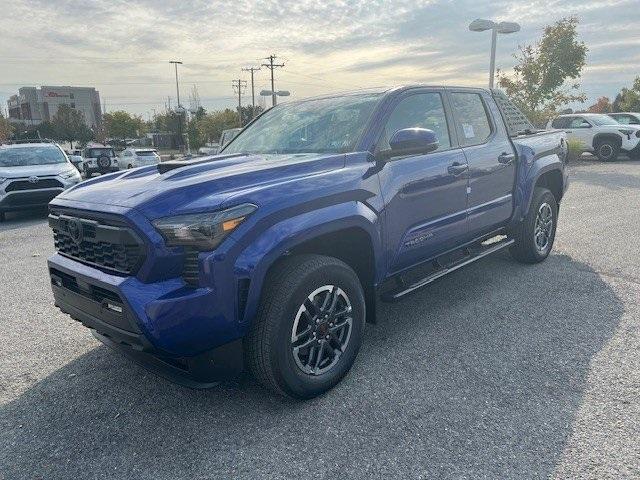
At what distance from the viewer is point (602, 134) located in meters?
18.4

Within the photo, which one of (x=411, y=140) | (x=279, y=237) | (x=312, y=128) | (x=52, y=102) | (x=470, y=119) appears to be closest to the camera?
(x=279, y=237)

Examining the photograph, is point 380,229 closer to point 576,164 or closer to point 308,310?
point 308,310

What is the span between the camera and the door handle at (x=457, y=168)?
12.6ft

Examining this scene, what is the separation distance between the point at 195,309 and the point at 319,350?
88 centimetres

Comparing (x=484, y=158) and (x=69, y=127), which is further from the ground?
(x=69, y=127)

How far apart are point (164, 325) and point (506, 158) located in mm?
3566

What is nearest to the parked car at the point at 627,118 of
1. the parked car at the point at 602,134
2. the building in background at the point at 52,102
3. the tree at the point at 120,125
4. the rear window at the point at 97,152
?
the parked car at the point at 602,134

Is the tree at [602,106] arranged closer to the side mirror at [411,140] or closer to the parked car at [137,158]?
the parked car at [137,158]

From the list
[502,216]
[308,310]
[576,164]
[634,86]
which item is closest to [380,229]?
[308,310]

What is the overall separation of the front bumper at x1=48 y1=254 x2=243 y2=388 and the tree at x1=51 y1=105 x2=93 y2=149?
77.0 metres

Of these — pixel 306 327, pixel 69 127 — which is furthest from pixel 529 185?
pixel 69 127

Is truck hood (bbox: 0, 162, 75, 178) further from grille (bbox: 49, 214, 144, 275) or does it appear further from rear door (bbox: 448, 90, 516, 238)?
rear door (bbox: 448, 90, 516, 238)

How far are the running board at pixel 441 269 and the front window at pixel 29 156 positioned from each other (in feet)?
31.5

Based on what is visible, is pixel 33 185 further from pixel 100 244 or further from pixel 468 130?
pixel 468 130
